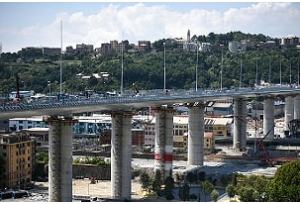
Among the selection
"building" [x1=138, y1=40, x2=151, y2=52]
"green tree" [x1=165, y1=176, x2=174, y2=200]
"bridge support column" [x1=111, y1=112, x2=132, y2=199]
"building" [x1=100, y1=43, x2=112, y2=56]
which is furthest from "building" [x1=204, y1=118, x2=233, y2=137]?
"building" [x1=138, y1=40, x2=151, y2=52]

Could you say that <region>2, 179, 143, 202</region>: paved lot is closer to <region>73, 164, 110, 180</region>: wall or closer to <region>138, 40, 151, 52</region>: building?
<region>73, 164, 110, 180</region>: wall

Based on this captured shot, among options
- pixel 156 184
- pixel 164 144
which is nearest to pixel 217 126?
pixel 164 144

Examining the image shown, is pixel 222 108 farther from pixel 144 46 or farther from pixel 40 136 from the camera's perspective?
pixel 144 46

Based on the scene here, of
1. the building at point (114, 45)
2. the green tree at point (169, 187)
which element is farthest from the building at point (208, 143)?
the building at point (114, 45)

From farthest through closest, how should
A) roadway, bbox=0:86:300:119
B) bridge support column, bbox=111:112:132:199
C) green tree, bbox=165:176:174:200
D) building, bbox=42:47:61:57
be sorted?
1. building, bbox=42:47:61:57
2. green tree, bbox=165:176:174:200
3. bridge support column, bbox=111:112:132:199
4. roadway, bbox=0:86:300:119

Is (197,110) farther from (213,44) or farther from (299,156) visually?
(213,44)

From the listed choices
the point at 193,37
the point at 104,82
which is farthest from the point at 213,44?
the point at 104,82
